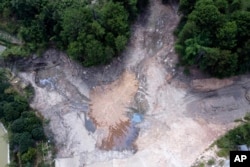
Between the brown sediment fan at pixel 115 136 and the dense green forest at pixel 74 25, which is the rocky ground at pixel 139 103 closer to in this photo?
the brown sediment fan at pixel 115 136

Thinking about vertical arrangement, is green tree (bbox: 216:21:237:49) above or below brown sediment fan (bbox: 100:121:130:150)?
above

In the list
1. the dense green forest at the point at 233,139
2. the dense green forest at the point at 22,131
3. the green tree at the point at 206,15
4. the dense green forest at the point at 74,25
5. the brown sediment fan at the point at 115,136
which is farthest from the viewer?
the dense green forest at the point at 74,25

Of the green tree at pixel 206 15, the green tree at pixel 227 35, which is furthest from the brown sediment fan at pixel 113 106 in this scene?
the green tree at pixel 227 35

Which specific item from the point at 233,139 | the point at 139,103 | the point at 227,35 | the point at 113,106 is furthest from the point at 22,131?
the point at 227,35

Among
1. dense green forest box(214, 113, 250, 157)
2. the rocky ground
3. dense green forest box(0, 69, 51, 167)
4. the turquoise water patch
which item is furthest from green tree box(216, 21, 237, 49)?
dense green forest box(0, 69, 51, 167)

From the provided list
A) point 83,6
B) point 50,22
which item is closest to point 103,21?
point 83,6

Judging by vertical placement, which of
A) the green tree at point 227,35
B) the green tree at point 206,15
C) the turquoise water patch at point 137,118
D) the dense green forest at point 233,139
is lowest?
the dense green forest at point 233,139

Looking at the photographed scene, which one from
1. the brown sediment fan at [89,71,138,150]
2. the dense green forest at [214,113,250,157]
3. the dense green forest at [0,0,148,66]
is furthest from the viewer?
the dense green forest at [0,0,148,66]

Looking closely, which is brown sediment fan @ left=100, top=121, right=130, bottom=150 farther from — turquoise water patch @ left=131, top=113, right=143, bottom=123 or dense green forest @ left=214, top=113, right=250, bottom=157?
dense green forest @ left=214, top=113, right=250, bottom=157
